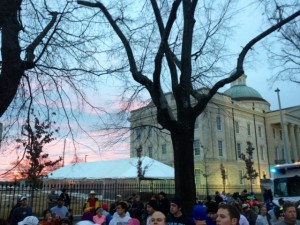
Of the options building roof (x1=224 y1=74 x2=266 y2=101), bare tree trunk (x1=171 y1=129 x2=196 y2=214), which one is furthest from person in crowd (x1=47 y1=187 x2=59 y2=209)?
building roof (x1=224 y1=74 x2=266 y2=101)

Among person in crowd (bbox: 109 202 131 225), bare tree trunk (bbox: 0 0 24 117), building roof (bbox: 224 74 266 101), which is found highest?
building roof (bbox: 224 74 266 101)

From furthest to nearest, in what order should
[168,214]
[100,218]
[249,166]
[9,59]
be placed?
[249,166], [100,218], [168,214], [9,59]

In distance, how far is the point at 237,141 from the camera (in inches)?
2437

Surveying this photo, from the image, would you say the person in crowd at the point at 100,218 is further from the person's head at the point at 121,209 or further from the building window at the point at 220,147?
the building window at the point at 220,147

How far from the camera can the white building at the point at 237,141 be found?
180 ft

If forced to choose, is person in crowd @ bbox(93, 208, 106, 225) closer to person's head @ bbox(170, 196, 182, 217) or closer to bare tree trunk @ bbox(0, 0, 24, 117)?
person's head @ bbox(170, 196, 182, 217)

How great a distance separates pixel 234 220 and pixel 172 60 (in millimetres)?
8358

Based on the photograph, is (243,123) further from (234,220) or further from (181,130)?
(234,220)

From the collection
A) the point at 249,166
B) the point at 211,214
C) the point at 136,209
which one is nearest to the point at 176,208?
the point at 211,214

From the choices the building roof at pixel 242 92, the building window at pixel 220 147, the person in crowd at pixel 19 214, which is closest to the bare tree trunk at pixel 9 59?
the person in crowd at pixel 19 214

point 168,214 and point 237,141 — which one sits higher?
point 237,141

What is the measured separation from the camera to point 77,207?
64.3 feet

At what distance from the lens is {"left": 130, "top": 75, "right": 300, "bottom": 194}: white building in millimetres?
54750

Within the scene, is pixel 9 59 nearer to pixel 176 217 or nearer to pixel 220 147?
pixel 176 217
